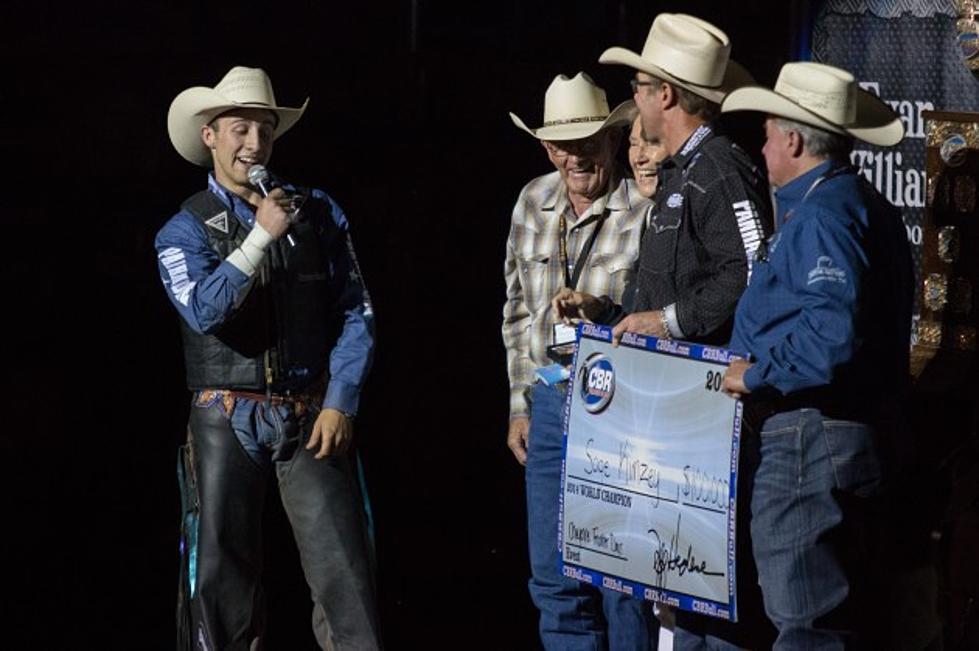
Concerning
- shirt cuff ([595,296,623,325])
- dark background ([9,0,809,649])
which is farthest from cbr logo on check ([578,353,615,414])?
dark background ([9,0,809,649])

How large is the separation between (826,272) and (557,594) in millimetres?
1587

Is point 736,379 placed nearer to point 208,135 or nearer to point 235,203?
point 235,203

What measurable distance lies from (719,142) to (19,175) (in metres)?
2.62

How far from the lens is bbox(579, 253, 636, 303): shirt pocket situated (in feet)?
18.5

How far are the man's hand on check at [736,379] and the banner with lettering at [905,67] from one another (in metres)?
2.17

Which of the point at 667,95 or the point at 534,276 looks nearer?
the point at 667,95

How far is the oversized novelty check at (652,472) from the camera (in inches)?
194

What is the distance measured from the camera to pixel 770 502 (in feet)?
15.9

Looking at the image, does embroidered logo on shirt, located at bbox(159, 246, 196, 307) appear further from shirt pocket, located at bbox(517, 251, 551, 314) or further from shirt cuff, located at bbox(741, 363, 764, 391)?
shirt cuff, located at bbox(741, 363, 764, 391)

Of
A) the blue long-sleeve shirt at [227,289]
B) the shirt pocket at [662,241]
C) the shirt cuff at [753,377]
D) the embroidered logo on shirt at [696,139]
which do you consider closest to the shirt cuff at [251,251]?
the blue long-sleeve shirt at [227,289]

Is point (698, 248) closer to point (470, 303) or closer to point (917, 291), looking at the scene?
point (917, 291)

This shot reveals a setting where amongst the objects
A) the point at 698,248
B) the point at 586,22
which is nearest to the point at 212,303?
the point at 698,248

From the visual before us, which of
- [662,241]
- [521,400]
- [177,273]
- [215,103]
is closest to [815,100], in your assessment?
[662,241]

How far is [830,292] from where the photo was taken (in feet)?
15.1
